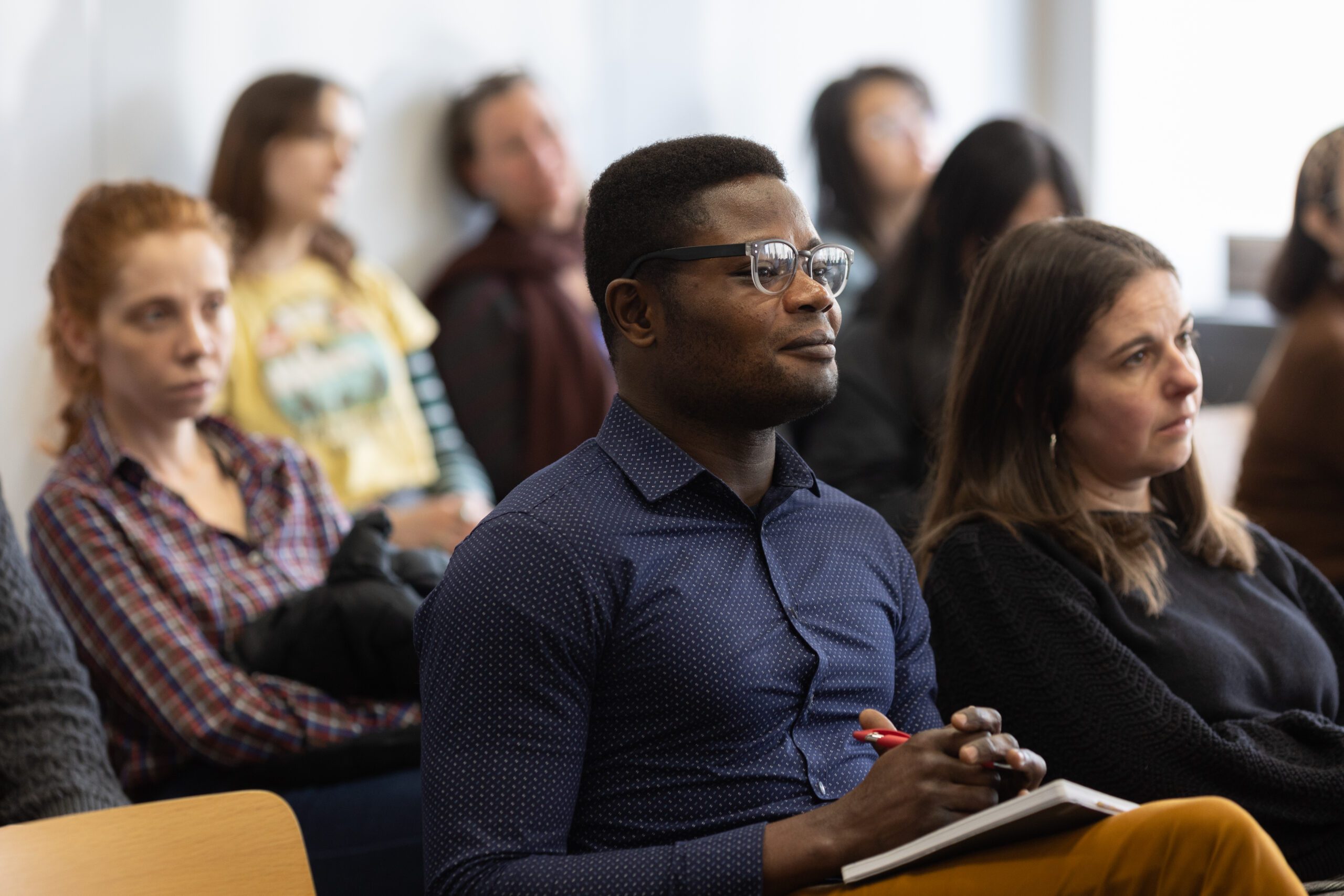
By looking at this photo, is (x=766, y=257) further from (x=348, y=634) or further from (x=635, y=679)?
(x=348, y=634)

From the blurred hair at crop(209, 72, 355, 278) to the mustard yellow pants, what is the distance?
2.36 metres

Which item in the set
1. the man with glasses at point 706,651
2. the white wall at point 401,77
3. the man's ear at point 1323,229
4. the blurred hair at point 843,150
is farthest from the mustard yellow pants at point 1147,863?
the blurred hair at point 843,150

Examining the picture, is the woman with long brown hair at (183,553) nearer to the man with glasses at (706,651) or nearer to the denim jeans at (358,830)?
the denim jeans at (358,830)

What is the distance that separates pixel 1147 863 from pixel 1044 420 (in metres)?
0.78

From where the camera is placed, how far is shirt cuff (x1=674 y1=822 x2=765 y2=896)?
3.85 ft

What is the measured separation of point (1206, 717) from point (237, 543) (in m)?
1.40

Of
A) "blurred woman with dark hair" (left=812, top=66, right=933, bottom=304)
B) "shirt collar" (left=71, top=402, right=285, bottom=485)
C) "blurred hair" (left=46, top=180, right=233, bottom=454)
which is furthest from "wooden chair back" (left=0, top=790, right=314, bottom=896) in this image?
"blurred woman with dark hair" (left=812, top=66, right=933, bottom=304)

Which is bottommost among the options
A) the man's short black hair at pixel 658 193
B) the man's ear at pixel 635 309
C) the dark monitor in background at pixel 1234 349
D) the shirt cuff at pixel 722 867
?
the dark monitor in background at pixel 1234 349

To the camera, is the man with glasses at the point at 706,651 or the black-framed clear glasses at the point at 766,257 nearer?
the man with glasses at the point at 706,651

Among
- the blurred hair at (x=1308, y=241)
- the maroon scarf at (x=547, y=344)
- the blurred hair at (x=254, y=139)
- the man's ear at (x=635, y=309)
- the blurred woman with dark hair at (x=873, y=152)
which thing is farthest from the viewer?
the blurred woman with dark hair at (x=873, y=152)

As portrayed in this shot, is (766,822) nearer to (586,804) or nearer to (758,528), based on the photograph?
(586,804)

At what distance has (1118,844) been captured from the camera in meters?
1.10

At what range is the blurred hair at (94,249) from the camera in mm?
2172

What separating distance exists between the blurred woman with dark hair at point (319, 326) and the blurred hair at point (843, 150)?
4.39 ft
